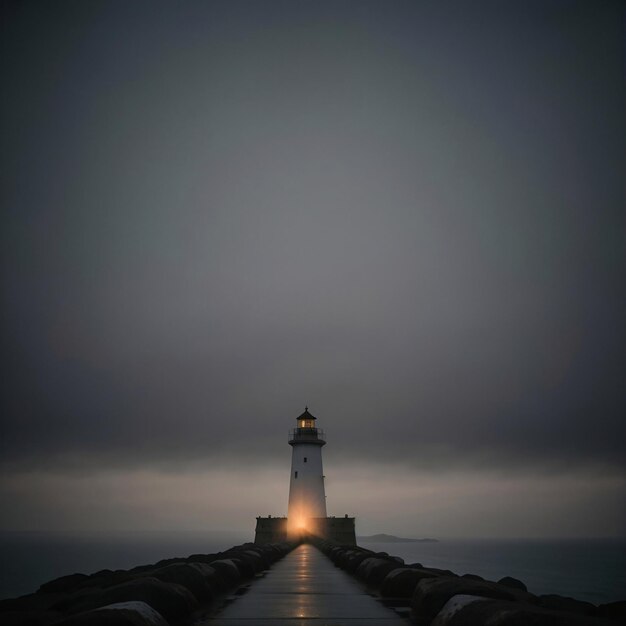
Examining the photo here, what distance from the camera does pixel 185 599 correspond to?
25.7 feet

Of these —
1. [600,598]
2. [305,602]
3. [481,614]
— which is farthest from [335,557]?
[600,598]

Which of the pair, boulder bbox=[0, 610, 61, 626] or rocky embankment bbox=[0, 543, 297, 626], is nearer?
rocky embankment bbox=[0, 543, 297, 626]

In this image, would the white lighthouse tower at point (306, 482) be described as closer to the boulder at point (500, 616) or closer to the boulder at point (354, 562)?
the boulder at point (354, 562)

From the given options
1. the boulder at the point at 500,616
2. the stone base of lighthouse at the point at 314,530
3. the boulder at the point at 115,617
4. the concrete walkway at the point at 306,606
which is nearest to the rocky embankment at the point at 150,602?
the boulder at the point at 115,617

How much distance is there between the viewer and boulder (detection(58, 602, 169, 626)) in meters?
5.51

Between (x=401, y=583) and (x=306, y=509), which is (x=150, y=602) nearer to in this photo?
(x=401, y=583)

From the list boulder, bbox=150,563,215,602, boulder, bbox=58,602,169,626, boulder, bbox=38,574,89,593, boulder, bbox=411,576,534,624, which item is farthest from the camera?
boulder, bbox=38,574,89,593

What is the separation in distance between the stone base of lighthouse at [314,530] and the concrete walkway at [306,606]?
3203cm

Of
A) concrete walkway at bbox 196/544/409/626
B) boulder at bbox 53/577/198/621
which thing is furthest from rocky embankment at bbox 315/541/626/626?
boulder at bbox 53/577/198/621

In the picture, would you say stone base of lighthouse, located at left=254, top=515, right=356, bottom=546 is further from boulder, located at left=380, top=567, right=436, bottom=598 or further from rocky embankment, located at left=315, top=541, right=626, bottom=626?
boulder, located at left=380, top=567, right=436, bottom=598

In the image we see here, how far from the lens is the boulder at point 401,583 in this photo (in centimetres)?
1033

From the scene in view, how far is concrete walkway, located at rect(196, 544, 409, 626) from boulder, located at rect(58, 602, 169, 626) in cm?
199

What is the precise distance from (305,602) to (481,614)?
505 cm

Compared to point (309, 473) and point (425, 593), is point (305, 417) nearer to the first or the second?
point (309, 473)
